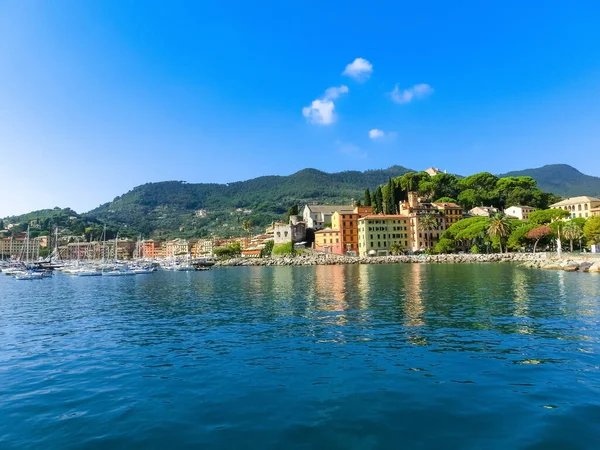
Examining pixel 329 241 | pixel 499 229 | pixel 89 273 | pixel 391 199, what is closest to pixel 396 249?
pixel 391 199

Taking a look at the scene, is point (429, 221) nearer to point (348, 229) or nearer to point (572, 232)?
point (348, 229)

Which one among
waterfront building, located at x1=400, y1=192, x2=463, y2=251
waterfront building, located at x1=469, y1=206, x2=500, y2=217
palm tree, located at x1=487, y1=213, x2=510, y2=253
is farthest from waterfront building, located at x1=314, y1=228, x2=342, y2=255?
palm tree, located at x1=487, y1=213, x2=510, y2=253

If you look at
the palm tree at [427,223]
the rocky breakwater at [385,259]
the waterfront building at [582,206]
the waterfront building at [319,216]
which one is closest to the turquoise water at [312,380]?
the rocky breakwater at [385,259]

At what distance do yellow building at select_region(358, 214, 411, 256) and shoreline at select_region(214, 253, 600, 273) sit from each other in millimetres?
6826

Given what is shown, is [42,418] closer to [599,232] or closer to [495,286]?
[495,286]

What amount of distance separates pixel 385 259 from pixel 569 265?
43.9 metres

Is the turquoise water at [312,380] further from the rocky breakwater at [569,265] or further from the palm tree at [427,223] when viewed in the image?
the palm tree at [427,223]

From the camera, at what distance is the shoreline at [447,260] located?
176ft

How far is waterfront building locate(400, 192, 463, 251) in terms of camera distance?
10569 cm

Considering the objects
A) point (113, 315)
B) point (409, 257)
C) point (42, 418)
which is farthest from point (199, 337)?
point (409, 257)

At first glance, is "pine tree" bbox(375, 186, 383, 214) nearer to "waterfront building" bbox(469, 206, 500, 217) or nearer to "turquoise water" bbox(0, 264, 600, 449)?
"waterfront building" bbox(469, 206, 500, 217)

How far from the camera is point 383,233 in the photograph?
10638 centimetres

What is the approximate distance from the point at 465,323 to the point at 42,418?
16.7 m

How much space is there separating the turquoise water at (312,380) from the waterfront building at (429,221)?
8354cm
